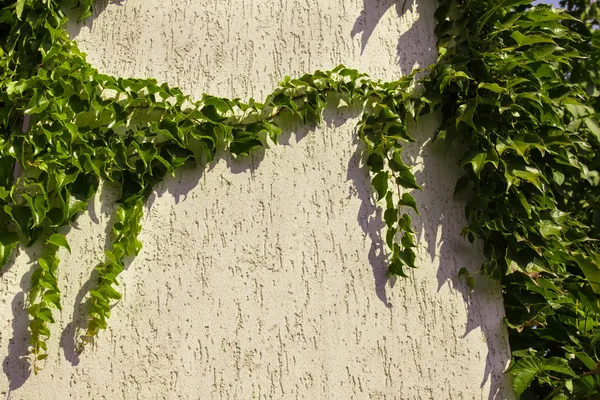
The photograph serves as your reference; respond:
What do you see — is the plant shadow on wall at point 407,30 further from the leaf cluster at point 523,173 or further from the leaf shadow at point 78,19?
the leaf shadow at point 78,19

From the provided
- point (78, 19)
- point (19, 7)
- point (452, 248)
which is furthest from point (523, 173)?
point (19, 7)

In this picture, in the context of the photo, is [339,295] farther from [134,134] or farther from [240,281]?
[134,134]

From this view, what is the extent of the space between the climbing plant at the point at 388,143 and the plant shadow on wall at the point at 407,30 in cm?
6

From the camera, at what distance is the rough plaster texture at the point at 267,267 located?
2010 mm

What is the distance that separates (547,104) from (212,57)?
1.31m

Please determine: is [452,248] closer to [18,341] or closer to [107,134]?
[107,134]

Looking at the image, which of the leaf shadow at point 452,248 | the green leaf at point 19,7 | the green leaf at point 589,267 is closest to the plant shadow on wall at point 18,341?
the green leaf at point 19,7

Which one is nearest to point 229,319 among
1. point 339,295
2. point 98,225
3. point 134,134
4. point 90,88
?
point 339,295

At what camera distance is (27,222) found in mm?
1990

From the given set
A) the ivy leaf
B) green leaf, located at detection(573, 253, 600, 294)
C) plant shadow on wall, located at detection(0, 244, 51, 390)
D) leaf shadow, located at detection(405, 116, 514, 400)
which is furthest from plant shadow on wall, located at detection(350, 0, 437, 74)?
plant shadow on wall, located at detection(0, 244, 51, 390)

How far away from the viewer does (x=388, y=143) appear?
88.0 inches

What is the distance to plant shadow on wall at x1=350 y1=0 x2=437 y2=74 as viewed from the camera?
2412 millimetres

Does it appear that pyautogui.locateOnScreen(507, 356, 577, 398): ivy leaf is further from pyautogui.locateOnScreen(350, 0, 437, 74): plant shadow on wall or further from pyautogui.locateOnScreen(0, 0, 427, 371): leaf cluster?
pyautogui.locateOnScreen(350, 0, 437, 74): plant shadow on wall

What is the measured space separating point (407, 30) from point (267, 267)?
3.67 ft
